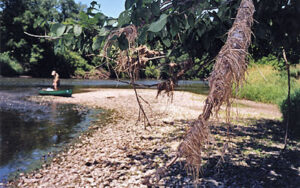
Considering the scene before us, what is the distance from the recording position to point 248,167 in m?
6.58

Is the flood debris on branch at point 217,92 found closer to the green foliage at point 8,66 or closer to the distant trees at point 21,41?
the distant trees at point 21,41

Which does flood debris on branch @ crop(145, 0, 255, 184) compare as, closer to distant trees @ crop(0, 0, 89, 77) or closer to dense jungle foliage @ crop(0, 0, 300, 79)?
dense jungle foliage @ crop(0, 0, 300, 79)

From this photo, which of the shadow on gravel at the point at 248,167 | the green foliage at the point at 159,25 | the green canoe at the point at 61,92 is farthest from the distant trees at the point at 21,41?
the green foliage at the point at 159,25

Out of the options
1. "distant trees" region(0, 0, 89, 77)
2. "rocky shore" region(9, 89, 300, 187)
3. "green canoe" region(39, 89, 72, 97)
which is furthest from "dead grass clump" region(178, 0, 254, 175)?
"distant trees" region(0, 0, 89, 77)

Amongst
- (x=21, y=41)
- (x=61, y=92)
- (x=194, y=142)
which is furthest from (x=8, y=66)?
(x=194, y=142)

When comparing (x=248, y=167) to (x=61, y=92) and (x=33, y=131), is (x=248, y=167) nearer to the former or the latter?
(x=33, y=131)

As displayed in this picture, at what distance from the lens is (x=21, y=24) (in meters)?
49.7

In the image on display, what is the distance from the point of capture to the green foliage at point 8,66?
49.2 m

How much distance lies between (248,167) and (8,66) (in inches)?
2069

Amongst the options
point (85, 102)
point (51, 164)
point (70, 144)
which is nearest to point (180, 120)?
point (70, 144)

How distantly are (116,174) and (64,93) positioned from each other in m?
18.3

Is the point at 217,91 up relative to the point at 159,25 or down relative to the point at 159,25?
down

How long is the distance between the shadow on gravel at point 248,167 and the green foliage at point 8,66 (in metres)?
49.9

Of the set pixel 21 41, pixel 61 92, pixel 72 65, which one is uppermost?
pixel 21 41
